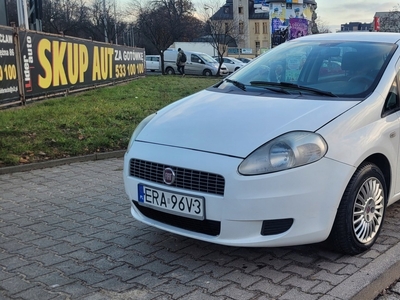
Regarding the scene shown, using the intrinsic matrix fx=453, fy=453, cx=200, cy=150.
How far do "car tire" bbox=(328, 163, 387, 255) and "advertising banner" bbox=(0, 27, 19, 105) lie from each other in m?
8.10

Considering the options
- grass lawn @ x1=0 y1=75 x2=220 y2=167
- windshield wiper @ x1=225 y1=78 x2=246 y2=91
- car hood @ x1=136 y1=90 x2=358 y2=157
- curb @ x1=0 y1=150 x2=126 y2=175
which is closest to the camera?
car hood @ x1=136 y1=90 x2=358 y2=157

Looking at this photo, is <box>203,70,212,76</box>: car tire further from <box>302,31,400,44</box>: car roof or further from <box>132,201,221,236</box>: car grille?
<box>132,201,221,236</box>: car grille

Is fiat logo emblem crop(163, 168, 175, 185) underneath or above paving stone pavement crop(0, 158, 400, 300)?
above

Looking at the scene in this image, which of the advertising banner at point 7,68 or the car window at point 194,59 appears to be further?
the car window at point 194,59

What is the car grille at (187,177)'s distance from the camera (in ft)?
9.96

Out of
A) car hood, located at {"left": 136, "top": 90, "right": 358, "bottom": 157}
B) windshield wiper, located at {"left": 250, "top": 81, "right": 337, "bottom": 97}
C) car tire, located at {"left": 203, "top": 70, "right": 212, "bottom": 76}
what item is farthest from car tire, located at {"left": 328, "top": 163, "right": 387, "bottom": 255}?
car tire, located at {"left": 203, "top": 70, "right": 212, "bottom": 76}

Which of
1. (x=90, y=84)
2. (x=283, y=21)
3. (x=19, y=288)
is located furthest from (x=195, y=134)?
(x=283, y=21)

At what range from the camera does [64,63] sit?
1213 centimetres

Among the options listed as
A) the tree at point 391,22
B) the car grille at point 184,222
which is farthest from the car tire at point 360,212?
the tree at point 391,22

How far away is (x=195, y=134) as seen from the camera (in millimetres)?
3350

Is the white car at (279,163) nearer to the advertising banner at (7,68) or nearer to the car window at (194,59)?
the advertising banner at (7,68)

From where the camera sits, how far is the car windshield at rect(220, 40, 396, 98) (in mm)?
3816

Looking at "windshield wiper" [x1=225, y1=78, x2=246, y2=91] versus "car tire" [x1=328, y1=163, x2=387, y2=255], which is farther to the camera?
"windshield wiper" [x1=225, y1=78, x2=246, y2=91]

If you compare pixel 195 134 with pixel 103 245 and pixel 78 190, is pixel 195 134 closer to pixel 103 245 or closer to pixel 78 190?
pixel 103 245
